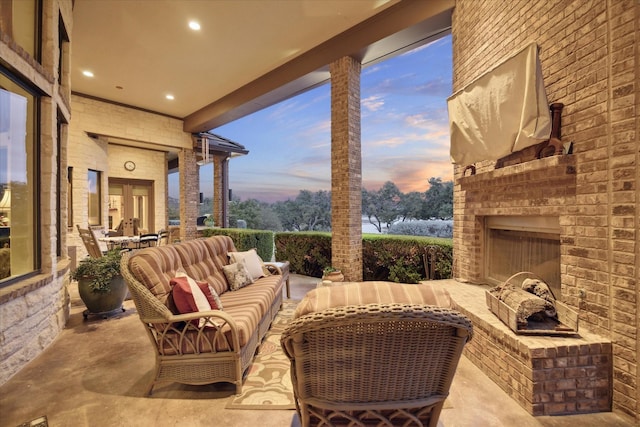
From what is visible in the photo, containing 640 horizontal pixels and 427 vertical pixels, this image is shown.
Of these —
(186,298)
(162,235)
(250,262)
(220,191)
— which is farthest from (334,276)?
(220,191)

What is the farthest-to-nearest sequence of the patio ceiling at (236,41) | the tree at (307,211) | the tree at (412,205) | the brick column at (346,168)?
the tree at (307,211) < the tree at (412,205) < the brick column at (346,168) < the patio ceiling at (236,41)

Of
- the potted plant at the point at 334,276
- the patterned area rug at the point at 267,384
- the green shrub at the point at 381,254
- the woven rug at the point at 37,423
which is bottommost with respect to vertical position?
the patterned area rug at the point at 267,384

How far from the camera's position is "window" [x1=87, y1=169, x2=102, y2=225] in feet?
24.4

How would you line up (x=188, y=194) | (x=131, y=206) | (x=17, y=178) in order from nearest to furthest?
(x=17, y=178) → (x=188, y=194) → (x=131, y=206)

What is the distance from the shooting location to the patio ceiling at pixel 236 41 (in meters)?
3.78

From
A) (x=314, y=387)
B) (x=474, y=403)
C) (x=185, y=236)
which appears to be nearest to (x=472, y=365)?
(x=474, y=403)

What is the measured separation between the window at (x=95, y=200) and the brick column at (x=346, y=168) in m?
6.78

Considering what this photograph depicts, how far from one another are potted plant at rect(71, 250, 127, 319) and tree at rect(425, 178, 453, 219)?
620cm

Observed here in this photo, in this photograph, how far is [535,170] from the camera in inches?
87.9

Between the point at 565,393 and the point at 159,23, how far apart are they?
593 centimetres

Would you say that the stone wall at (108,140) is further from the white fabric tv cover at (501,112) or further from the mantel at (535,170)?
the mantel at (535,170)

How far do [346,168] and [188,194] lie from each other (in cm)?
570

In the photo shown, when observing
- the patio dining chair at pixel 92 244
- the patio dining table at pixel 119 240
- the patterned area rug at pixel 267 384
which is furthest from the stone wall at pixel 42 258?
the patio dining table at pixel 119 240

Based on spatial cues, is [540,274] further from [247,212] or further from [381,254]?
[247,212]
